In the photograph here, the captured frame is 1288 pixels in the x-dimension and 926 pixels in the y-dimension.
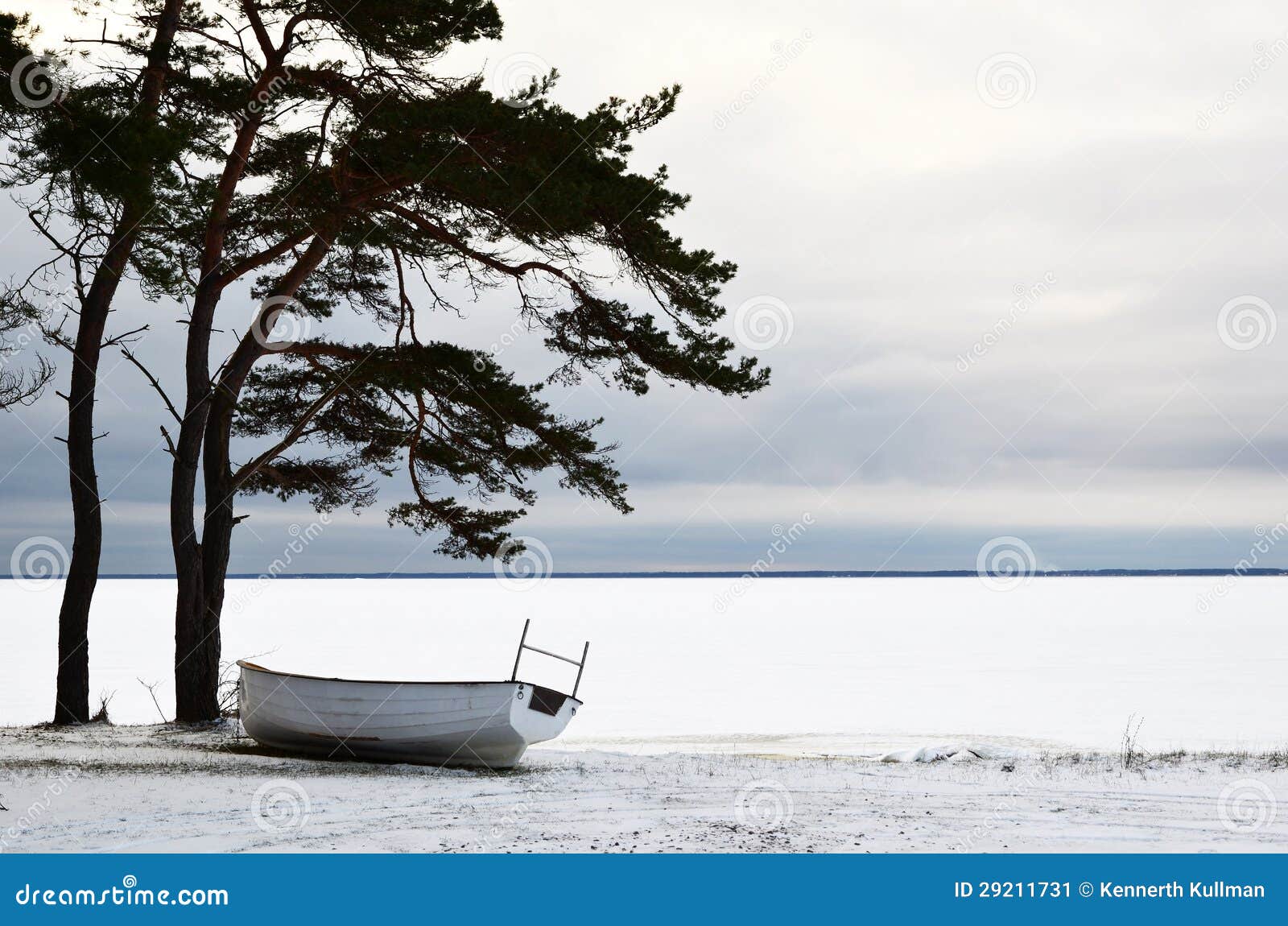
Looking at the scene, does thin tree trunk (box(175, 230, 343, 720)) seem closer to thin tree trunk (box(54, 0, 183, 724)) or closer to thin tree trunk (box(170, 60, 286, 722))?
thin tree trunk (box(170, 60, 286, 722))

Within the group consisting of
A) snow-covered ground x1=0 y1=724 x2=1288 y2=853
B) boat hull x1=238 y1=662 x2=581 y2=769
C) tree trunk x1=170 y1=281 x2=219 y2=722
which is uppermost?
tree trunk x1=170 y1=281 x2=219 y2=722

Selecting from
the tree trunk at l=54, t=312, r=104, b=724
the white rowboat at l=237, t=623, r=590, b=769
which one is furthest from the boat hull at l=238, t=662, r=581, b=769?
the tree trunk at l=54, t=312, r=104, b=724

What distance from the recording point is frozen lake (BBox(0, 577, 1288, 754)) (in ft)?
68.8

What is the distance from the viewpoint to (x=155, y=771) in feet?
32.6

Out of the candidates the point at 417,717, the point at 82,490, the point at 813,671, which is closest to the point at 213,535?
the point at 82,490

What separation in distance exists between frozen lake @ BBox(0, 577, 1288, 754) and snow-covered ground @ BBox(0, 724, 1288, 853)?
681 cm

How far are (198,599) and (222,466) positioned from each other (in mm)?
1662

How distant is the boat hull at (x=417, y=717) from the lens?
10.8 m

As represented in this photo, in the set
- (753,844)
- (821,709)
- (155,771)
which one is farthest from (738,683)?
(753,844)

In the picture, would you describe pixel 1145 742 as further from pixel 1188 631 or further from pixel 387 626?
pixel 387 626

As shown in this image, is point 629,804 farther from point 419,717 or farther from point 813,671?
point 813,671

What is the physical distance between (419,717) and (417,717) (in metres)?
0.02

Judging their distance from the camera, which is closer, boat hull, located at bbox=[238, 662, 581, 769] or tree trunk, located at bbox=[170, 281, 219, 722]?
boat hull, located at bbox=[238, 662, 581, 769]

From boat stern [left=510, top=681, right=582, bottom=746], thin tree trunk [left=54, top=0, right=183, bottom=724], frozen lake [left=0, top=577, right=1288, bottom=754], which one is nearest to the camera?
boat stern [left=510, top=681, right=582, bottom=746]
